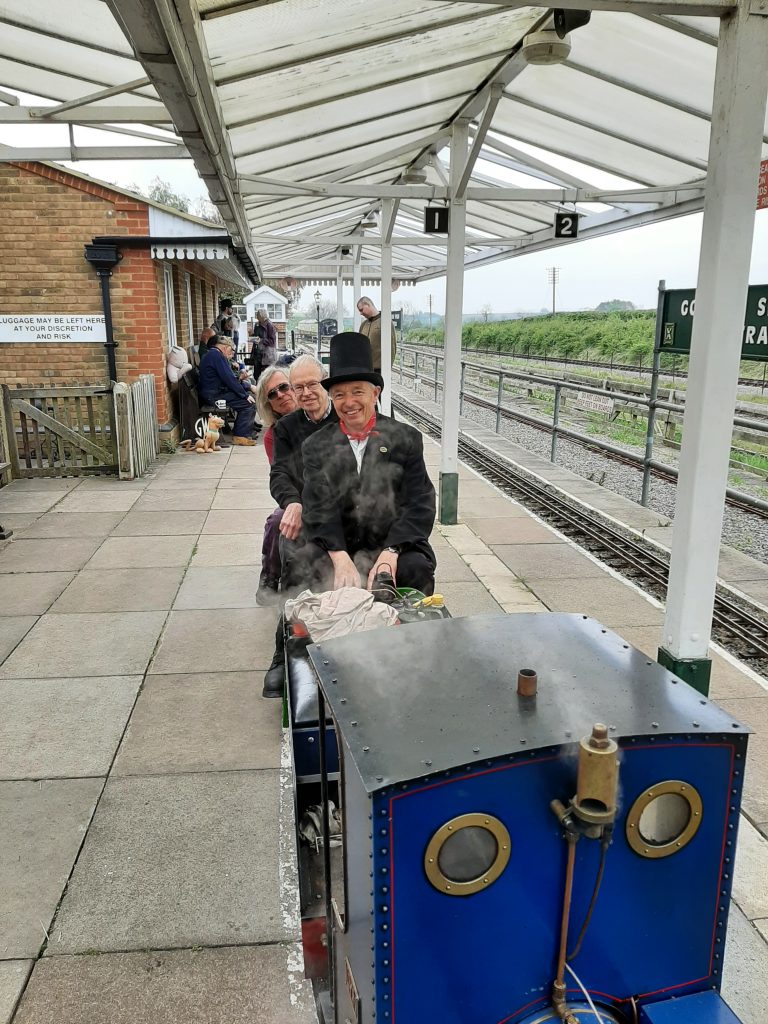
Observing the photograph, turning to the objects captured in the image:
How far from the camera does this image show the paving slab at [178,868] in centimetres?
245

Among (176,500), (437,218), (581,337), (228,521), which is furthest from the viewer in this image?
(581,337)

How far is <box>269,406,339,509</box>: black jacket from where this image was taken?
165 inches

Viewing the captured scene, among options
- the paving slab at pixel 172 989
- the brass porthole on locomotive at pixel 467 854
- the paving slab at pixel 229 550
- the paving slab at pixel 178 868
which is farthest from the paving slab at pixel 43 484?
the brass porthole on locomotive at pixel 467 854

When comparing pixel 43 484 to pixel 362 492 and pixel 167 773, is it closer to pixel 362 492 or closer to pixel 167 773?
pixel 167 773

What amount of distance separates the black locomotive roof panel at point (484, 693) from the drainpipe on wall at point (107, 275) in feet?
Answer: 29.9

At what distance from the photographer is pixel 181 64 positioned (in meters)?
2.36

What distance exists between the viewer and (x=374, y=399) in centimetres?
349

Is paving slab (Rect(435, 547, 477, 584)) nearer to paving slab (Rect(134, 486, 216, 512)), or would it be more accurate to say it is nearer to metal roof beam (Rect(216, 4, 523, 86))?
paving slab (Rect(134, 486, 216, 512))

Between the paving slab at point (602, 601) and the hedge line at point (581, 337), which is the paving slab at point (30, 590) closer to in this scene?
the paving slab at point (602, 601)

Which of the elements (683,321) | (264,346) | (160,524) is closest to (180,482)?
(160,524)

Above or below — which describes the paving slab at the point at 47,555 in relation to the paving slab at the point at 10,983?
above

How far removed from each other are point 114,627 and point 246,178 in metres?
3.47

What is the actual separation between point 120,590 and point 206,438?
19.6 feet

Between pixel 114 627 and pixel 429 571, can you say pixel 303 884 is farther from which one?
pixel 114 627
